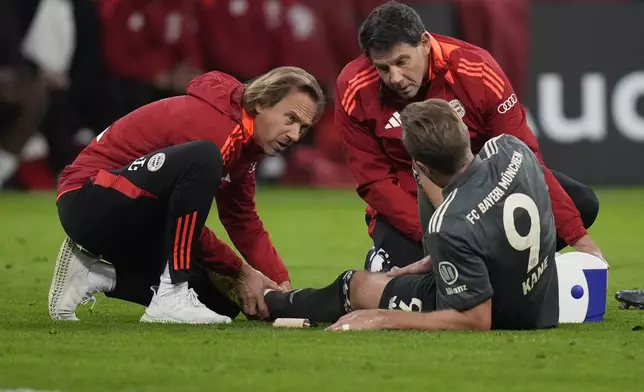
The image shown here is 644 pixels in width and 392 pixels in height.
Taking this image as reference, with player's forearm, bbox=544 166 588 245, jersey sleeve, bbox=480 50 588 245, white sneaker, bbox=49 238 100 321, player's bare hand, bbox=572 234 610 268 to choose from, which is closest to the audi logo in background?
jersey sleeve, bbox=480 50 588 245

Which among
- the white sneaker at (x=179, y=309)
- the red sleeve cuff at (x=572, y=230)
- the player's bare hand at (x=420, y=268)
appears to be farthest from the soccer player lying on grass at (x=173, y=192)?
the red sleeve cuff at (x=572, y=230)

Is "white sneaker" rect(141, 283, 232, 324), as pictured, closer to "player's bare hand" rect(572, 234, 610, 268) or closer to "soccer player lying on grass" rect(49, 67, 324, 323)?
"soccer player lying on grass" rect(49, 67, 324, 323)

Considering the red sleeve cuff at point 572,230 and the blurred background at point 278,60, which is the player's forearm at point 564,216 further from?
the blurred background at point 278,60

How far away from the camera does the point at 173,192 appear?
17.2ft

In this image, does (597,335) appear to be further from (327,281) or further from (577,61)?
(577,61)

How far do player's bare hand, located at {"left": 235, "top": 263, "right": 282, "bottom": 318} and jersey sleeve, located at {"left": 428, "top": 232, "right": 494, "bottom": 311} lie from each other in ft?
3.65

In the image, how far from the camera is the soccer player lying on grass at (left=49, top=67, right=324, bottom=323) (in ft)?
17.2

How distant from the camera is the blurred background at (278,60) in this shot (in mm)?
12758

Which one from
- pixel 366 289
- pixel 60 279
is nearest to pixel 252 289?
pixel 366 289

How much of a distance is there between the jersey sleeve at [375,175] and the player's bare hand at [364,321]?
1127mm

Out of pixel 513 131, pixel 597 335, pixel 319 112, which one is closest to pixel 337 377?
pixel 597 335

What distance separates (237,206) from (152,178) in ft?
2.35

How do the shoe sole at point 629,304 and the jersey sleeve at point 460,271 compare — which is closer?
the jersey sleeve at point 460,271

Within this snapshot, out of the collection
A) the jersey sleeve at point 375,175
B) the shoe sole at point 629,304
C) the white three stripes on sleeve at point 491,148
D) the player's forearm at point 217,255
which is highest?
the white three stripes on sleeve at point 491,148
